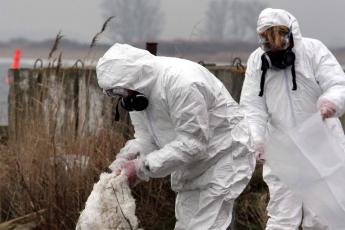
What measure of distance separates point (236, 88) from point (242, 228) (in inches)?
69.3

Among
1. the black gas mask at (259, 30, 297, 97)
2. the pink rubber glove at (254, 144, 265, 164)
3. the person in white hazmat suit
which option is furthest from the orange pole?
the pink rubber glove at (254, 144, 265, 164)

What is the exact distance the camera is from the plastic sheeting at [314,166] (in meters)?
5.10

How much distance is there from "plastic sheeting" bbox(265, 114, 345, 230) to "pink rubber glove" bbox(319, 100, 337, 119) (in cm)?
4

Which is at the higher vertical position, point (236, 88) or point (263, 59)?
point (263, 59)

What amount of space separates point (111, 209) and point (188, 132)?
0.61m

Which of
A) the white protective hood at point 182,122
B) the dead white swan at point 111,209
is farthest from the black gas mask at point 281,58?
the dead white swan at point 111,209

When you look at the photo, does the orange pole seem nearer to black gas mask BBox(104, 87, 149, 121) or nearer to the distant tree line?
the distant tree line

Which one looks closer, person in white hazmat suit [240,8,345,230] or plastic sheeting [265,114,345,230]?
plastic sheeting [265,114,345,230]

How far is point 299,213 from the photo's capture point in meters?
6.04

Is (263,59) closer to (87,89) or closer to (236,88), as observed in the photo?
(236,88)

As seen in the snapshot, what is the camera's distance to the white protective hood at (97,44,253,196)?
14.8ft

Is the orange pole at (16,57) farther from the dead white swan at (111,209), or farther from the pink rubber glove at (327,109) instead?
the dead white swan at (111,209)

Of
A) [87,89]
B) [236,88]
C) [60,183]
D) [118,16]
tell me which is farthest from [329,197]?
[118,16]

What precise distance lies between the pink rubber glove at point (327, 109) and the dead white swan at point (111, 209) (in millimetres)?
1408
